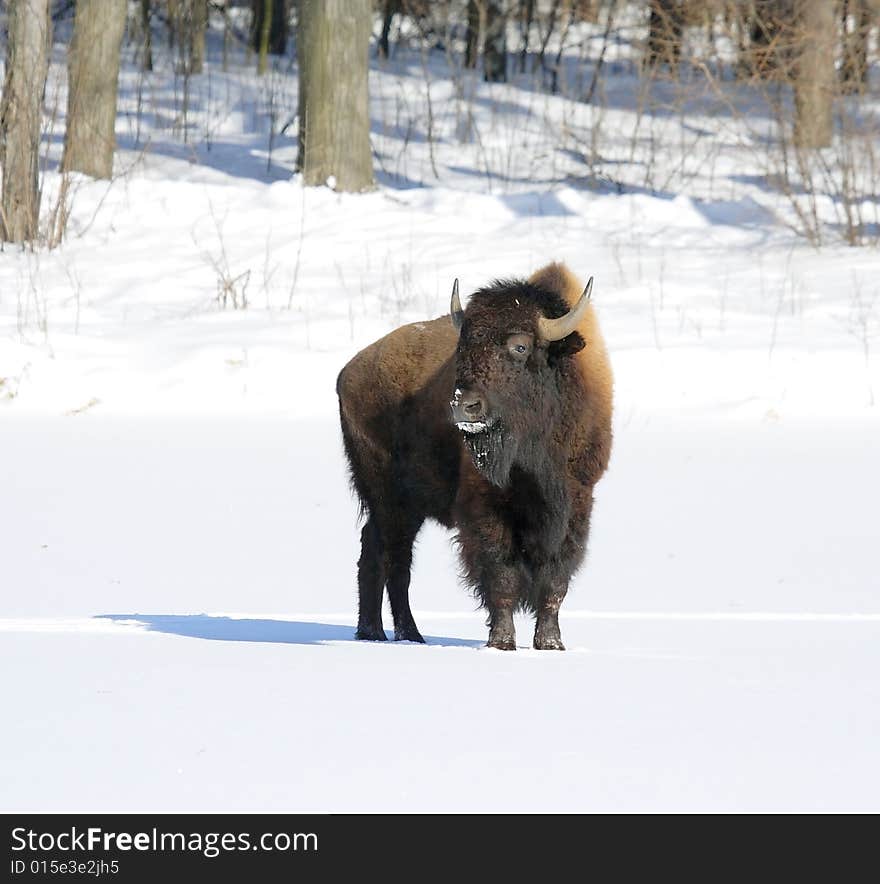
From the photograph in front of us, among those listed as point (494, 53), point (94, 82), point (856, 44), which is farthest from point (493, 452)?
point (494, 53)

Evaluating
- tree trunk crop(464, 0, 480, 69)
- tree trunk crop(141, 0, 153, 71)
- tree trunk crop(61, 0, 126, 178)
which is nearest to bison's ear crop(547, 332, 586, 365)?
tree trunk crop(61, 0, 126, 178)

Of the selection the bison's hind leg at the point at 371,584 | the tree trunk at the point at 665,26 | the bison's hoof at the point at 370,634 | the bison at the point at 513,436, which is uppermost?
the tree trunk at the point at 665,26

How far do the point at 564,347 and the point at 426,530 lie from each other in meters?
4.08

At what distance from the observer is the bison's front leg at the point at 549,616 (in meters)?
6.30

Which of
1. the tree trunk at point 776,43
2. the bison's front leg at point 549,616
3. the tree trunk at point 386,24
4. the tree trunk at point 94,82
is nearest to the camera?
the bison's front leg at point 549,616

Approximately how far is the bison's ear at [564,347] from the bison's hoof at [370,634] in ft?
4.64

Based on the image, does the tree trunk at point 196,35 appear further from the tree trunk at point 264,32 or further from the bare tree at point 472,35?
the bare tree at point 472,35

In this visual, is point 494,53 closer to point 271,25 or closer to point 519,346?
point 271,25

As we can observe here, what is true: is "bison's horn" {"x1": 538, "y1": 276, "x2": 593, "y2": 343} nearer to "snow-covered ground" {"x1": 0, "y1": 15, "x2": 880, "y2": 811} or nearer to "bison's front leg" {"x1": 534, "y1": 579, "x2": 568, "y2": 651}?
"bison's front leg" {"x1": 534, "y1": 579, "x2": 568, "y2": 651}

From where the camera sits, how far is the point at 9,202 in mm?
15680

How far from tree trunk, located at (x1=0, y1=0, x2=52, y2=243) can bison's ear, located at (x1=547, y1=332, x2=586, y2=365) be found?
33.6 feet

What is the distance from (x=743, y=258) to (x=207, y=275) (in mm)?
4987

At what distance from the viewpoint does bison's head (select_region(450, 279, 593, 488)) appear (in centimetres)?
604

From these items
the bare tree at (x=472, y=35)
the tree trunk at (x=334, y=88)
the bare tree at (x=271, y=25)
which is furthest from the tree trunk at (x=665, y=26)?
the bare tree at (x=271, y=25)
